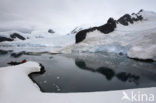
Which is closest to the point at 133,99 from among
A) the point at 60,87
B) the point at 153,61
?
the point at 60,87

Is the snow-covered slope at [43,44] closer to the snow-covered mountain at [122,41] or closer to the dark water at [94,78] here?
the snow-covered mountain at [122,41]

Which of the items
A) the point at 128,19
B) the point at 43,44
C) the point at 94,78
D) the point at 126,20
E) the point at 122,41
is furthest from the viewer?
the point at 43,44

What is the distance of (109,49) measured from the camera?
3034 cm

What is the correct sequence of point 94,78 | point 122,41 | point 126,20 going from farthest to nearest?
point 126,20, point 122,41, point 94,78

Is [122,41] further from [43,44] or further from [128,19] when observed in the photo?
[43,44]

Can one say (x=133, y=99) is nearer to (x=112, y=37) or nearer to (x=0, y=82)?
(x=0, y=82)

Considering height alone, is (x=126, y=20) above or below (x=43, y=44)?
above

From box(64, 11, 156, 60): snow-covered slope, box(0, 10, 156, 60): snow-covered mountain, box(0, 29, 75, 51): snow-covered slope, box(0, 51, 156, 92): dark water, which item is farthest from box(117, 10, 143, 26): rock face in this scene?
box(0, 51, 156, 92): dark water

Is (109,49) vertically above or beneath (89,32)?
beneath

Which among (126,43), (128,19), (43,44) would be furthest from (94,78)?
(43,44)

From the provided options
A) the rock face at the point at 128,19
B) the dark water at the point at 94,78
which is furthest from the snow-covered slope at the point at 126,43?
the rock face at the point at 128,19

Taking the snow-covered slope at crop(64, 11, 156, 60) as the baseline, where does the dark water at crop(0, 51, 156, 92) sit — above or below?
below

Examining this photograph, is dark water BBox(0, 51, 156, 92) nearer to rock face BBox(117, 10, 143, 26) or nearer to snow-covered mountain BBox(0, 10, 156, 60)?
snow-covered mountain BBox(0, 10, 156, 60)

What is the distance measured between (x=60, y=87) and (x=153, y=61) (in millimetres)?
16824
